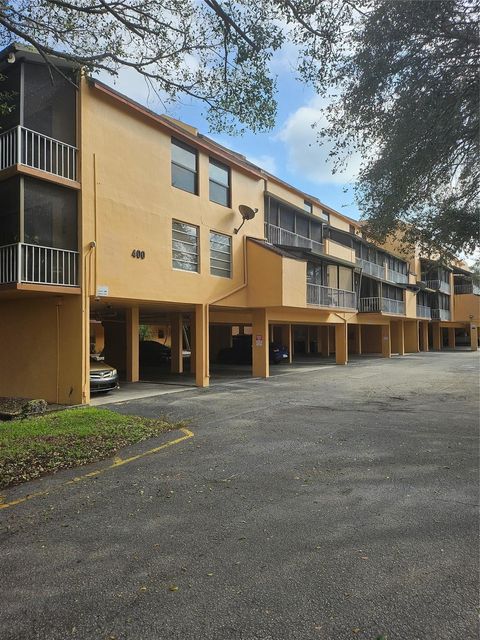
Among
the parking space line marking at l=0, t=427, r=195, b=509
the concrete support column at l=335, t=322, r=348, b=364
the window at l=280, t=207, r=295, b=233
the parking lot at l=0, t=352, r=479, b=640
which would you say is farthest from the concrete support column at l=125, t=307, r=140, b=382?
the concrete support column at l=335, t=322, r=348, b=364

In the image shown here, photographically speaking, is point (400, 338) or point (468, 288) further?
point (468, 288)

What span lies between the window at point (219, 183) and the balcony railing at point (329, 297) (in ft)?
18.6

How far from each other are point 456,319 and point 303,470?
4821cm

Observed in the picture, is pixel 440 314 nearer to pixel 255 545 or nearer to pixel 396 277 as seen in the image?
pixel 396 277

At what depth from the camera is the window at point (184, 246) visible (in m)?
14.4

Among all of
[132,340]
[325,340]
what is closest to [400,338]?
[325,340]

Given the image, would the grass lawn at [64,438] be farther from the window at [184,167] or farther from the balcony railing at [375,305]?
the balcony railing at [375,305]

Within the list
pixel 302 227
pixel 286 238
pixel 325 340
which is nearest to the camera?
pixel 286 238

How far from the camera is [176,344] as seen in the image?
2138 cm

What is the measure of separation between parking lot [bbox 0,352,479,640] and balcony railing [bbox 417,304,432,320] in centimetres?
3309

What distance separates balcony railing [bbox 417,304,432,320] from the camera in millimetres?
38419

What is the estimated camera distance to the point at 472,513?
4371 mm

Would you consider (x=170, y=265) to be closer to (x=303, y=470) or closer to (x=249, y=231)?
(x=249, y=231)

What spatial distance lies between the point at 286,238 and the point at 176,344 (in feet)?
24.4
